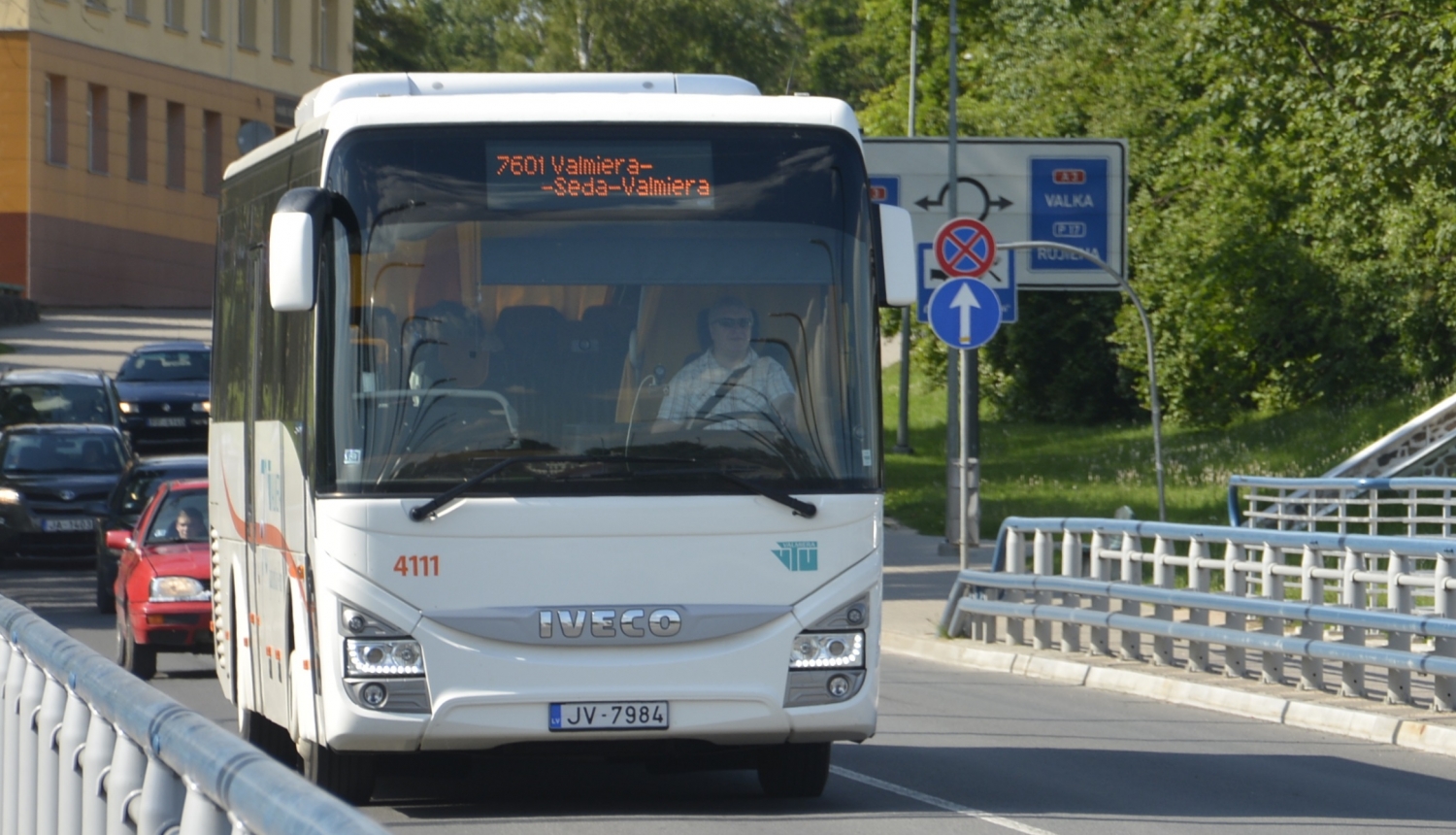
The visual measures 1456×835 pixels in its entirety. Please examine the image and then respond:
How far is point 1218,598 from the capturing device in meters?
14.8

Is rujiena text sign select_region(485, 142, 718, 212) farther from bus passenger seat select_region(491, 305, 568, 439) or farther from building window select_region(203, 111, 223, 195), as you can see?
building window select_region(203, 111, 223, 195)

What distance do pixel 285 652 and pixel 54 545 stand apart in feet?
58.8

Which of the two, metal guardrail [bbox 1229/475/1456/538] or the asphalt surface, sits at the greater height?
metal guardrail [bbox 1229/475/1456/538]

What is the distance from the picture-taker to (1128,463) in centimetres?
3841

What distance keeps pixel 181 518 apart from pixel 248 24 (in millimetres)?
50549

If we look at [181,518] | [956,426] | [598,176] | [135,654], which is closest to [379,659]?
[598,176]

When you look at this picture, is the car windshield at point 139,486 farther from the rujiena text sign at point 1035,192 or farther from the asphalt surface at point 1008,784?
the rujiena text sign at point 1035,192

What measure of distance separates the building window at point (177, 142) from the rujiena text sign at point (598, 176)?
55.4 metres

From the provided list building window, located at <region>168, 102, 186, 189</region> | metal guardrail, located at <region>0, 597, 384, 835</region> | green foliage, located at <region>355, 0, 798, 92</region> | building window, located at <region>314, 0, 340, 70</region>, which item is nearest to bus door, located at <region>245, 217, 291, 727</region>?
→ metal guardrail, located at <region>0, 597, 384, 835</region>

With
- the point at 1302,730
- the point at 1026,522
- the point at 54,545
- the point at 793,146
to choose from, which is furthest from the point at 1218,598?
the point at 54,545

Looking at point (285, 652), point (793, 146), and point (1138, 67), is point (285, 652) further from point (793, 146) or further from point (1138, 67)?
point (1138, 67)

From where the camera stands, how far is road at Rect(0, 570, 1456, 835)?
9.07m

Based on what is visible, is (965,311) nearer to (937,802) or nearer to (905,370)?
(937,802)

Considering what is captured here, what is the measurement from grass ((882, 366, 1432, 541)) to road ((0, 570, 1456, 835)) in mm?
17325
